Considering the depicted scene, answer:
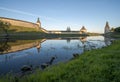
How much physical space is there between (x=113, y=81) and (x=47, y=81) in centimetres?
341

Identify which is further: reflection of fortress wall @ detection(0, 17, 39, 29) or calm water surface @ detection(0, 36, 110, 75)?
reflection of fortress wall @ detection(0, 17, 39, 29)

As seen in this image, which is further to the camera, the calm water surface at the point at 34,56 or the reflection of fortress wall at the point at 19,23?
the reflection of fortress wall at the point at 19,23

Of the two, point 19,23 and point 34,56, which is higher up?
point 19,23

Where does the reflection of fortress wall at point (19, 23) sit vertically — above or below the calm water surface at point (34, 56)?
above

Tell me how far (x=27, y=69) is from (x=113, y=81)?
8.37 m

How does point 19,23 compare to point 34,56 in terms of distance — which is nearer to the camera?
point 34,56

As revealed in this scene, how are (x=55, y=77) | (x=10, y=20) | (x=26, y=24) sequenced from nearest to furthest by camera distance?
(x=55, y=77) < (x=10, y=20) < (x=26, y=24)

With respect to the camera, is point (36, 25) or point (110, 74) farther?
point (36, 25)

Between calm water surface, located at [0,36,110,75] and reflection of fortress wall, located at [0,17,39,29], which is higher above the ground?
reflection of fortress wall, located at [0,17,39,29]

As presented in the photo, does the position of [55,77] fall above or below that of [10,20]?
below

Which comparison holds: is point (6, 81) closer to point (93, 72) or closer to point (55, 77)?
point (55, 77)

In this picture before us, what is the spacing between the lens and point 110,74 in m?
10.4

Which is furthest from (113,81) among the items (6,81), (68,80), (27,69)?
(27,69)

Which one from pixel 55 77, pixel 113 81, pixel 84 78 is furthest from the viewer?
pixel 55 77
